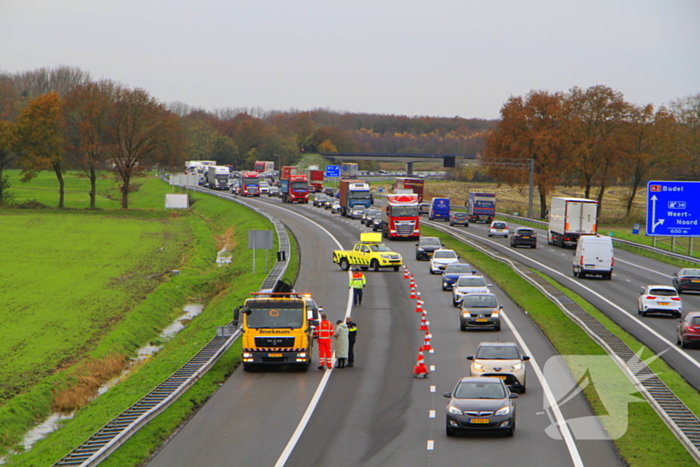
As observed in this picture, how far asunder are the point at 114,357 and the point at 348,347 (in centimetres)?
1132

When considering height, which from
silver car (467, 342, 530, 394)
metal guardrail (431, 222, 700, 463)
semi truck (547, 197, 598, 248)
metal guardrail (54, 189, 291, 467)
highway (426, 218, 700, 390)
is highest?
semi truck (547, 197, 598, 248)

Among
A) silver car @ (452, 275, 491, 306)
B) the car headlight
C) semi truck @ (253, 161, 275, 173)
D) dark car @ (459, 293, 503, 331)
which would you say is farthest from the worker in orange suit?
semi truck @ (253, 161, 275, 173)

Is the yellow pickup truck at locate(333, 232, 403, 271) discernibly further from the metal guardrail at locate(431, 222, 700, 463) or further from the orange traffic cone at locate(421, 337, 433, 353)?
the orange traffic cone at locate(421, 337, 433, 353)

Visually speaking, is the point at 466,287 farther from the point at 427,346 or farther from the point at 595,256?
the point at 595,256

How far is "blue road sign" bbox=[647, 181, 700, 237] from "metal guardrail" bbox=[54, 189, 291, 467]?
98.6 feet

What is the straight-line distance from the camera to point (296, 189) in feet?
383

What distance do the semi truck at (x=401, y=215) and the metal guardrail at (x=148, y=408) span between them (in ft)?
123

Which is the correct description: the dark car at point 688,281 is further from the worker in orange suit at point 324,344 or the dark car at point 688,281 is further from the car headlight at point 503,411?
the car headlight at point 503,411

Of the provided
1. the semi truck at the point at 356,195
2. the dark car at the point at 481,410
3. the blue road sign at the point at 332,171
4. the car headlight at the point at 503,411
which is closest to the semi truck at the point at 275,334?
the dark car at the point at 481,410

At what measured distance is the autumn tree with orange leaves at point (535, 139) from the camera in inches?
3944

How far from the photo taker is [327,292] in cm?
4425

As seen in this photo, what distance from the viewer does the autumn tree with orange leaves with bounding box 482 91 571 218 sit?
100m

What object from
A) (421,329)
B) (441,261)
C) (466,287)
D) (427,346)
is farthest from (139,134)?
(427,346)

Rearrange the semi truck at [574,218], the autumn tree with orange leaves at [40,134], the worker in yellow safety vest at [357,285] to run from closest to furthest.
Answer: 1. the worker in yellow safety vest at [357,285]
2. the semi truck at [574,218]
3. the autumn tree with orange leaves at [40,134]
